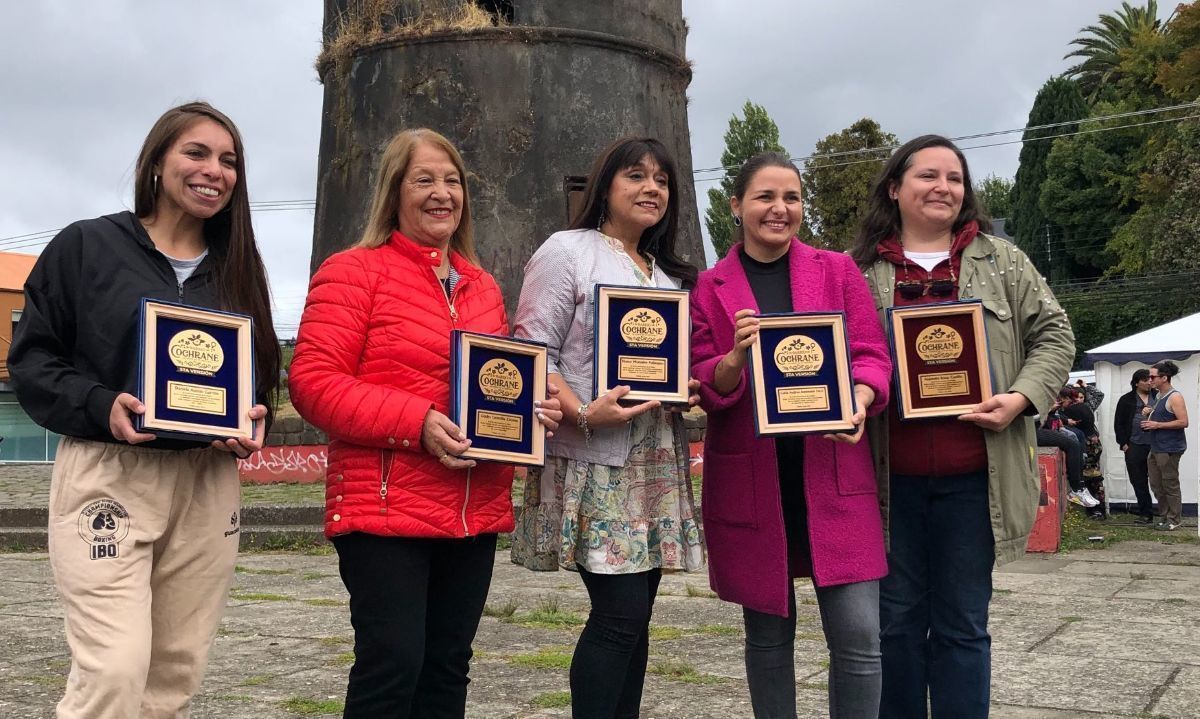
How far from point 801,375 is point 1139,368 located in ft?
43.5

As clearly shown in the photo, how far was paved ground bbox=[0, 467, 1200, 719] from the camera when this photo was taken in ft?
15.8

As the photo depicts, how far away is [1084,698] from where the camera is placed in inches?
194

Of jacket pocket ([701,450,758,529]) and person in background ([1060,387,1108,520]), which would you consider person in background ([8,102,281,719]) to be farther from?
person in background ([1060,387,1108,520])

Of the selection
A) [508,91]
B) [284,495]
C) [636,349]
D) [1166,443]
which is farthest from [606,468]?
[1166,443]

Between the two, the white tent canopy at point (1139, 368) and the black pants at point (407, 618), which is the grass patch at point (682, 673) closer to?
the black pants at point (407, 618)

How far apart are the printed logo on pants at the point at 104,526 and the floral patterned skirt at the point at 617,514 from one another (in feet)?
3.85

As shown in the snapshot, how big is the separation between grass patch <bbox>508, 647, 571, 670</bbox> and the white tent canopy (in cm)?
1063

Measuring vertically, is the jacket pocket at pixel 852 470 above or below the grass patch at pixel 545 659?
above

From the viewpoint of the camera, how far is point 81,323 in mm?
3127

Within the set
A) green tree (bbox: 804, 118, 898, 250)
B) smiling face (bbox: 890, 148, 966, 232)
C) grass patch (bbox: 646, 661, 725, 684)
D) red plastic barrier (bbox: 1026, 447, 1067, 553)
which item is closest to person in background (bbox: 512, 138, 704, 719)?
smiling face (bbox: 890, 148, 966, 232)

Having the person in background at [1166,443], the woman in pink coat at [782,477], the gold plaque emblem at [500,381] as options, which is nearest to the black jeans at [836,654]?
the woman in pink coat at [782,477]

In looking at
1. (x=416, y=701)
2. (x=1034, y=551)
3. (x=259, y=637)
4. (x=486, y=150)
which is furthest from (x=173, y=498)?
(x=1034, y=551)

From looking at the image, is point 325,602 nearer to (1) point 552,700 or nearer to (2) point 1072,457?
(1) point 552,700

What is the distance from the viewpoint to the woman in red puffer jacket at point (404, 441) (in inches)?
130
